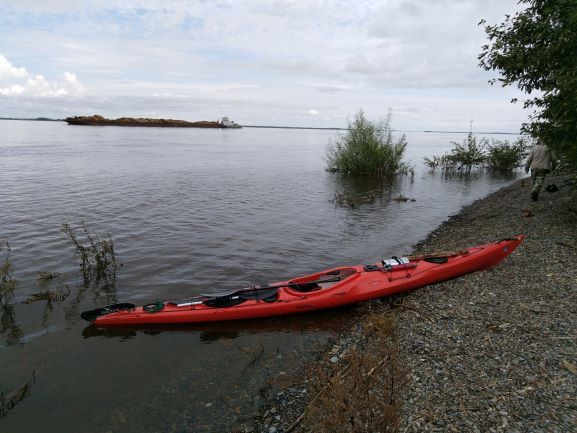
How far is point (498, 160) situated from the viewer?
32.2m

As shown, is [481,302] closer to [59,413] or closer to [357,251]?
[357,251]

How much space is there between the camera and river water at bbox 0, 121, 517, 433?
18.8ft

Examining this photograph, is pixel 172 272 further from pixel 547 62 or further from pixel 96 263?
pixel 547 62

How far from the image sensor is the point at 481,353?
5.59 m

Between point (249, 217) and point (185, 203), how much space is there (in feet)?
13.2

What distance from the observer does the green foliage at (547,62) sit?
29.6 feet

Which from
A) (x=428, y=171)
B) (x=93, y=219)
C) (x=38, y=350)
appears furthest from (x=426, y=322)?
(x=428, y=171)

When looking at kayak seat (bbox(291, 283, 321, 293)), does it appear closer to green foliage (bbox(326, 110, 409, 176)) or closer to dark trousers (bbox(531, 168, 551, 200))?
dark trousers (bbox(531, 168, 551, 200))

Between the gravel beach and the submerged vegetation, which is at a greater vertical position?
the submerged vegetation

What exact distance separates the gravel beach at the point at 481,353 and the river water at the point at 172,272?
881 mm

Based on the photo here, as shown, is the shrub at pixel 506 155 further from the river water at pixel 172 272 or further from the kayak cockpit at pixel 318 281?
the kayak cockpit at pixel 318 281

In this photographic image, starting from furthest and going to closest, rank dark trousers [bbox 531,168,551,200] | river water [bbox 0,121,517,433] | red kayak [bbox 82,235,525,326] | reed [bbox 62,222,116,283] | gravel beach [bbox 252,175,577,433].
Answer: dark trousers [bbox 531,168,551,200] → reed [bbox 62,222,116,283] → red kayak [bbox 82,235,525,326] → river water [bbox 0,121,517,433] → gravel beach [bbox 252,175,577,433]

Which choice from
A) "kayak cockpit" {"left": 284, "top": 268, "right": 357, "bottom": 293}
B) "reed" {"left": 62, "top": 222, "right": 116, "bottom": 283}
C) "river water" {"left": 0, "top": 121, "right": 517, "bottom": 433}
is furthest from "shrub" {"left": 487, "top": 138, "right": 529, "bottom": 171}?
"reed" {"left": 62, "top": 222, "right": 116, "bottom": 283}

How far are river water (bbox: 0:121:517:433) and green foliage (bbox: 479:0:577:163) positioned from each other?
5.44 meters
